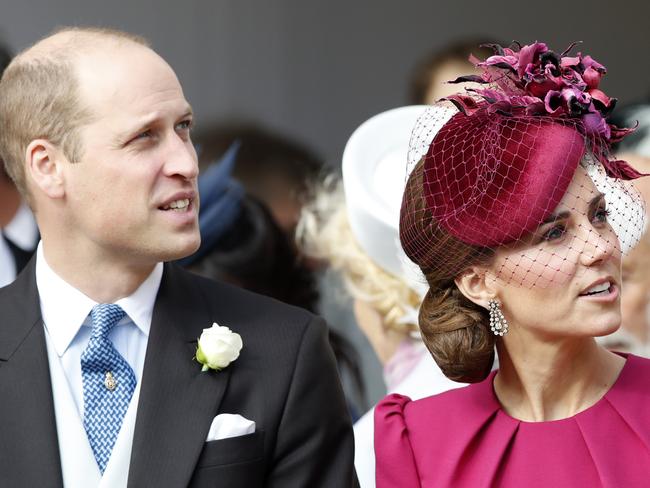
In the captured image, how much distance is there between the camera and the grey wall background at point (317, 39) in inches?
157

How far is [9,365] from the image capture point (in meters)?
2.64

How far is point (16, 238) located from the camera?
156 inches

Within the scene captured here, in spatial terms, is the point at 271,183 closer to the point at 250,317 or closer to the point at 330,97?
the point at 330,97

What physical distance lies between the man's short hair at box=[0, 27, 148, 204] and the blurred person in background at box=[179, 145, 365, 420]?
1194 millimetres

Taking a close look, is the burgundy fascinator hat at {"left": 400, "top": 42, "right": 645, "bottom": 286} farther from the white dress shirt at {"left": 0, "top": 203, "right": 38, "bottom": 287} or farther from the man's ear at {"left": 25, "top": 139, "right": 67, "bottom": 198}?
the white dress shirt at {"left": 0, "top": 203, "right": 38, "bottom": 287}

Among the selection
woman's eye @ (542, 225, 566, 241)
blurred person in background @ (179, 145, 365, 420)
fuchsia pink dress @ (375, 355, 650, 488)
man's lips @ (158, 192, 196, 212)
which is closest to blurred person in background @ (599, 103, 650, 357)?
blurred person in background @ (179, 145, 365, 420)

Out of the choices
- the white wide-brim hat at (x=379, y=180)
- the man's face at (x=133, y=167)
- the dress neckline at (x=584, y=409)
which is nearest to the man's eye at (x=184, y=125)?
the man's face at (x=133, y=167)

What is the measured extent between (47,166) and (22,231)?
51.1 inches

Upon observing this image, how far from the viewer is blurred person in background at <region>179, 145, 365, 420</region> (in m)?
3.98

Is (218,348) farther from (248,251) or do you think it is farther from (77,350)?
(248,251)

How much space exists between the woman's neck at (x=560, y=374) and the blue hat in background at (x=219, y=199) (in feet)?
4.81

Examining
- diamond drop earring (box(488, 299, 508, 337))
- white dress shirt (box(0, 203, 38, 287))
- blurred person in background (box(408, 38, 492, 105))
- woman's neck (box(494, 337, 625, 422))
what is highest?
blurred person in background (box(408, 38, 492, 105))

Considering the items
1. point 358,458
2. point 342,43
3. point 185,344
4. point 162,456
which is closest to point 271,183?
point 342,43

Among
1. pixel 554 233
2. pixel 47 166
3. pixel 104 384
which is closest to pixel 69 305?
pixel 104 384
